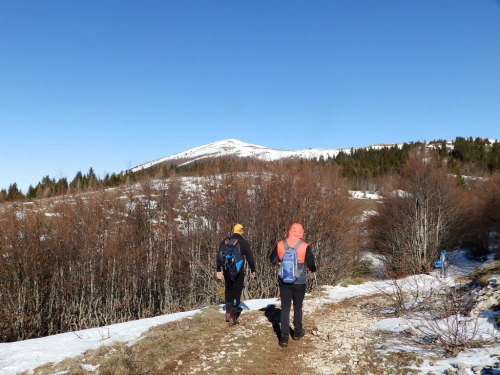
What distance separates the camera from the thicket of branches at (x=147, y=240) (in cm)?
1888

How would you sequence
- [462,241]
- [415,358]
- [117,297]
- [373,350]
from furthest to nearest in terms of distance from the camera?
[462,241] < [117,297] < [373,350] < [415,358]

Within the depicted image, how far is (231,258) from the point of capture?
6.22m

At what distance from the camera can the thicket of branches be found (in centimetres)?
1888

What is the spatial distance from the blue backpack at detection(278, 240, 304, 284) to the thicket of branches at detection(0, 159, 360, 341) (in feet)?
35.6

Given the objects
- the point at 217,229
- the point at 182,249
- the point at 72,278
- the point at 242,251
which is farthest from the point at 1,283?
the point at 242,251

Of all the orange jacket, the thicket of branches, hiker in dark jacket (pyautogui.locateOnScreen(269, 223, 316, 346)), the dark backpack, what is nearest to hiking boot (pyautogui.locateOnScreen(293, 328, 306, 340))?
hiker in dark jacket (pyautogui.locateOnScreen(269, 223, 316, 346))

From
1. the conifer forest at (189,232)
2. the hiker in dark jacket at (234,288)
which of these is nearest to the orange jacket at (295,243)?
the hiker in dark jacket at (234,288)

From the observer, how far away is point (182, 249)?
2430cm

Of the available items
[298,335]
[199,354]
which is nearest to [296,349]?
[298,335]

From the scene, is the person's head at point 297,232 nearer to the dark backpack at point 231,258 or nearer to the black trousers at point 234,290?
the dark backpack at point 231,258

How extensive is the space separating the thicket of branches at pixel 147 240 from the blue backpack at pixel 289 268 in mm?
10841

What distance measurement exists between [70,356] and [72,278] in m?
19.7

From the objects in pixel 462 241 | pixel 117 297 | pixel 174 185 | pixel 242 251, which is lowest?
pixel 117 297

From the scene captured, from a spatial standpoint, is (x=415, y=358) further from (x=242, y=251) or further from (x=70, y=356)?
(x=70, y=356)
